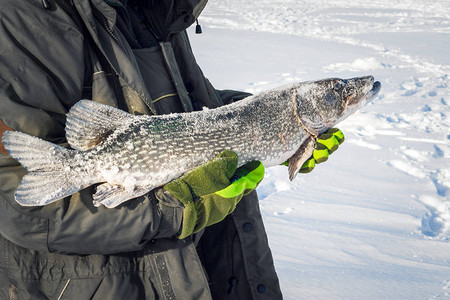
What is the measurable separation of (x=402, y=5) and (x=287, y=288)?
12.5 m

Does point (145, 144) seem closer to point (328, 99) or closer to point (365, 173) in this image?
point (328, 99)

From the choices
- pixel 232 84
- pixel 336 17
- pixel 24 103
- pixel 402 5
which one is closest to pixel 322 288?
pixel 24 103

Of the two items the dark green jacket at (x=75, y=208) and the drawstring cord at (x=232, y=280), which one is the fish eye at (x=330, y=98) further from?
the dark green jacket at (x=75, y=208)

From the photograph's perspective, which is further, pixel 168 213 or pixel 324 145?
pixel 324 145

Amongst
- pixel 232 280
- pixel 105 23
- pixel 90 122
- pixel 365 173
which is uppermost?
pixel 105 23

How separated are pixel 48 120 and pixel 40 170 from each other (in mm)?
188

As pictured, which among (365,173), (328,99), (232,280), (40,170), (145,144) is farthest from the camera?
(365,173)

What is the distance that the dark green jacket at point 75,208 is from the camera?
1.34 m

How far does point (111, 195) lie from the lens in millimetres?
1437

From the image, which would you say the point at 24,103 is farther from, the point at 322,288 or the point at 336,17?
the point at 336,17

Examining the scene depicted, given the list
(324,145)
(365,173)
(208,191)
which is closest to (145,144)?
(208,191)

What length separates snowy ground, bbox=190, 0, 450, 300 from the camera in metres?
2.47

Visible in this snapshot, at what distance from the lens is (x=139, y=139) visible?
153 cm

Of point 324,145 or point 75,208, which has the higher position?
point 75,208
